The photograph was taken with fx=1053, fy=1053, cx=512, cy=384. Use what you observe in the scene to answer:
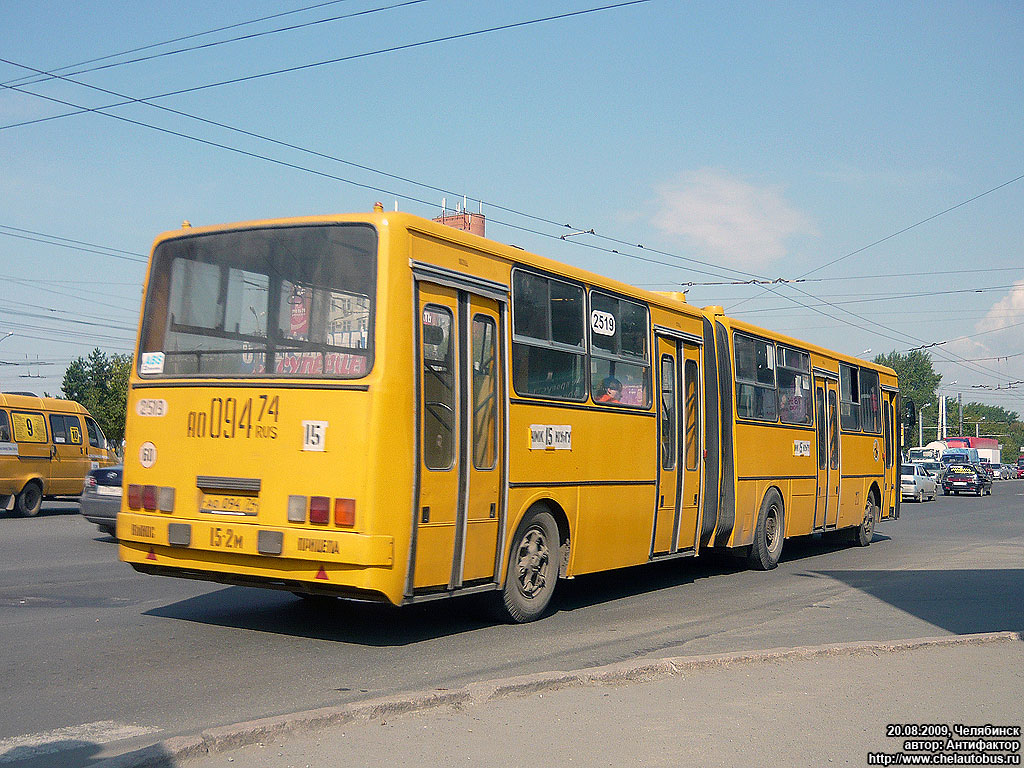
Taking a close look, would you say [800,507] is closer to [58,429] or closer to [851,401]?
[851,401]

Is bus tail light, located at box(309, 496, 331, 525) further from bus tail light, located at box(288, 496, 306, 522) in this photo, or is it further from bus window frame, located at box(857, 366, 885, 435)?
bus window frame, located at box(857, 366, 885, 435)

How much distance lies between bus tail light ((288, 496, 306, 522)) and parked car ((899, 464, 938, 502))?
40.3 metres

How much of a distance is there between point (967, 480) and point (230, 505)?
177 ft

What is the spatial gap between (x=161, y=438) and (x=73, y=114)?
13.6 meters

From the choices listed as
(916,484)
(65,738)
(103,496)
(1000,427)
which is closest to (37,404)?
(103,496)

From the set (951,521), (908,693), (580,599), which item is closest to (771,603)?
(580,599)

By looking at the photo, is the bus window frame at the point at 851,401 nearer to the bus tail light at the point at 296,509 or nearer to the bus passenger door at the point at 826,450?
the bus passenger door at the point at 826,450

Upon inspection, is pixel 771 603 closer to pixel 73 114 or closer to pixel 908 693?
pixel 908 693

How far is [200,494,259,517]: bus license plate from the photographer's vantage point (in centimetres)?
779

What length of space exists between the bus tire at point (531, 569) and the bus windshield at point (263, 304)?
8.17 feet

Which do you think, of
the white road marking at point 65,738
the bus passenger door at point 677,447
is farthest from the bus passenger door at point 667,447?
the white road marking at point 65,738

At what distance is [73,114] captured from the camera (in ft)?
64.4

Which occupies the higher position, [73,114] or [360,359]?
[73,114]

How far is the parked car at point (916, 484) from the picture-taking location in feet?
146
